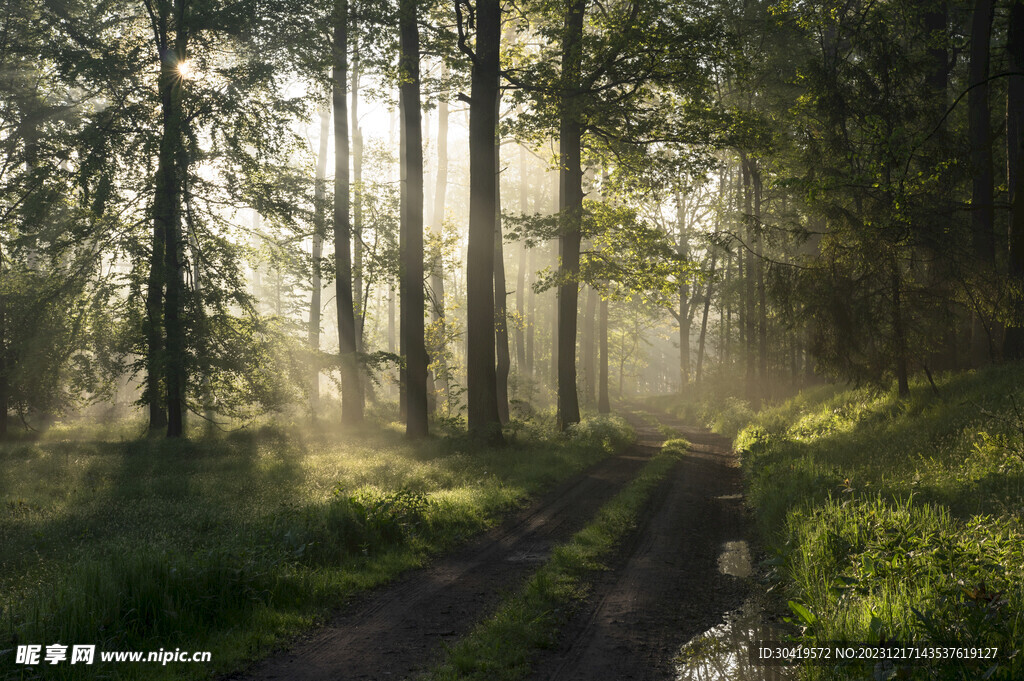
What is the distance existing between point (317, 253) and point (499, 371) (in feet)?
42.4

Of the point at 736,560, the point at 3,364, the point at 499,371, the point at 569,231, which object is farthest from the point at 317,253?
the point at 736,560

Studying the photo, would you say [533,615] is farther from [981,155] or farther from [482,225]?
[981,155]

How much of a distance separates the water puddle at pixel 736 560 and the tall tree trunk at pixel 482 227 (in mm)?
8566

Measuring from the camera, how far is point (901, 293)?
47.3ft

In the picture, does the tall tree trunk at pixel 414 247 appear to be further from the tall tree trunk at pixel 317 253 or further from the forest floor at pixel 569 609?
the forest floor at pixel 569 609

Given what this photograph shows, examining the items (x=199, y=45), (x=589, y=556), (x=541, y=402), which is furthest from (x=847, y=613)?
(x=541, y=402)

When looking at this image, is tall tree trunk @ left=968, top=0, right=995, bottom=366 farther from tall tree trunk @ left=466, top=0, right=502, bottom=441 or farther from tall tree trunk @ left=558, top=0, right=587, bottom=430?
tall tree trunk @ left=466, top=0, right=502, bottom=441

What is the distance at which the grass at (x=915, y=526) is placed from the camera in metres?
4.38

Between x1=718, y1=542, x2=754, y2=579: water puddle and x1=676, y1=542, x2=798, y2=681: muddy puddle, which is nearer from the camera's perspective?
x1=676, y1=542, x2=798, y2=681: muddy puddle

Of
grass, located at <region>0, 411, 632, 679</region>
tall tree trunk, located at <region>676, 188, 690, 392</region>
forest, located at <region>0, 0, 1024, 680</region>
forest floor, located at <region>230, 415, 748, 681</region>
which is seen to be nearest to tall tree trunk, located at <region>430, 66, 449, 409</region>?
forest, located at <region>0, 0, 1024, 680</region>

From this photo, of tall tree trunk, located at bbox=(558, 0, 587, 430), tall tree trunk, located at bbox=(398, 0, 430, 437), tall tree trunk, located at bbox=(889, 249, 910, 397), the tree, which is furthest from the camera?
tall tree trunk, located at bbox=(558, 0, 587, 430)

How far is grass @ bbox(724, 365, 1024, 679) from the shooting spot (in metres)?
4.38

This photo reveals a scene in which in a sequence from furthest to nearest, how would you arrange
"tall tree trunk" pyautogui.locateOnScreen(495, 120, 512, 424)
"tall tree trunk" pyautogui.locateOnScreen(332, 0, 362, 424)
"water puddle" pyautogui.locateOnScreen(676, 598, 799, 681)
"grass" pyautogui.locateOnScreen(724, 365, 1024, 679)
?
"tall tree trunk" pyautogui.locateOnScreen(495, 120, 512, 424) < "tall tree trunk" pyautogui.locateOnScreen(332, 0, 362, 424) < "water puddle" pyautogui.locateOnScreen(676, 598, 799, 681) < "grass" pyautogui.locateOnScreen(724, 365, 1024, 679)

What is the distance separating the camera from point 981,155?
50.2 feet
